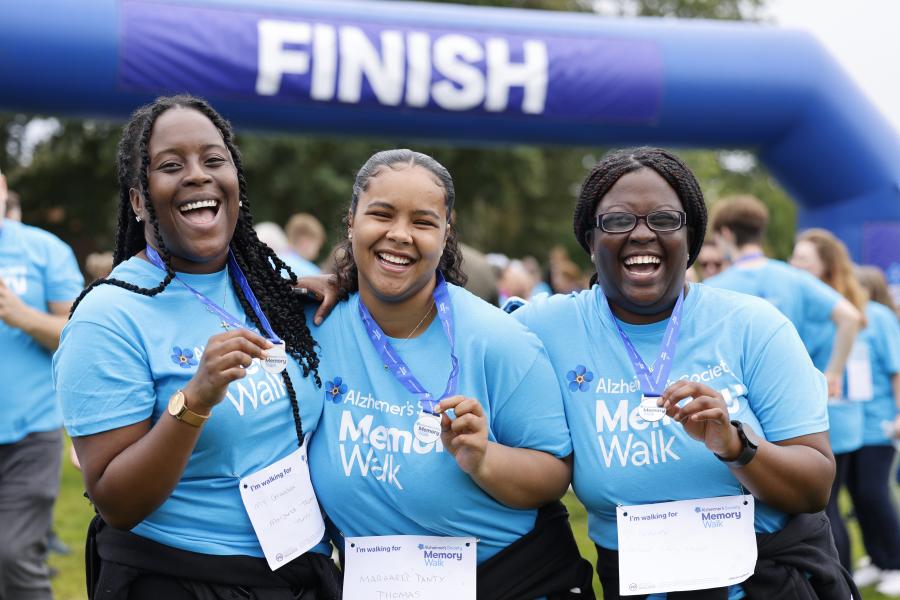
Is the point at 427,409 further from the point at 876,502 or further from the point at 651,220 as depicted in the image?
the point at 876,502

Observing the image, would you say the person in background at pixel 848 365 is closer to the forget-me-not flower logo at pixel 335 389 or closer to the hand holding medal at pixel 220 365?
the forget-me-not flower logo at pixel 335 389

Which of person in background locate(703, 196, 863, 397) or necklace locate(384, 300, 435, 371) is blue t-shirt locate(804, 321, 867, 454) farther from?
necklace locate(384, 300, 435, 371)

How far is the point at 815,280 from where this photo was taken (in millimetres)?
5363

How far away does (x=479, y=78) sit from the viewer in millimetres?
7668

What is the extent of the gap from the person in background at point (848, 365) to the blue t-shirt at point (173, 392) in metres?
3.69

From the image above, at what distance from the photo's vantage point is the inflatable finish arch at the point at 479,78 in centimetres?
699

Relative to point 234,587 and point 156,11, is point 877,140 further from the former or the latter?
point 234,587

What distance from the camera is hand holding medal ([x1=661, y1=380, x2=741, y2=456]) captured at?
2.14 m

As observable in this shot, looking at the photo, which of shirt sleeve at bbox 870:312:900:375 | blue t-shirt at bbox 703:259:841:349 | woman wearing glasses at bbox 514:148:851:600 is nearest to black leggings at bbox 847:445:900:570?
→ shirt sleeve at bbox 870:312:900:375

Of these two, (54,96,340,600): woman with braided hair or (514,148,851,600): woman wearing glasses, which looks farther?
(514,148,851,600): woman wearing glasses

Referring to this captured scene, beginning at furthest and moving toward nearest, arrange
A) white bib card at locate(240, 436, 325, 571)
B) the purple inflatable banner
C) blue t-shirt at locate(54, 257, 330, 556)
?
the purple inflatable banner
white bib card at locate(240, 436, 325, 571)
blue t-shirt at locate(54, 257, 330, 556)

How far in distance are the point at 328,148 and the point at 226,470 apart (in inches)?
678

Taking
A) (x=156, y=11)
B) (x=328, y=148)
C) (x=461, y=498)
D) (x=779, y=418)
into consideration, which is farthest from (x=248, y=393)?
(x=328, y=148)

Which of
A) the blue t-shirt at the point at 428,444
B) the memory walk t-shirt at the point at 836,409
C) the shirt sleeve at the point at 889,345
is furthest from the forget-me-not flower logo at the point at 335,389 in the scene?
the shirt sleeve at the point at 889,345
